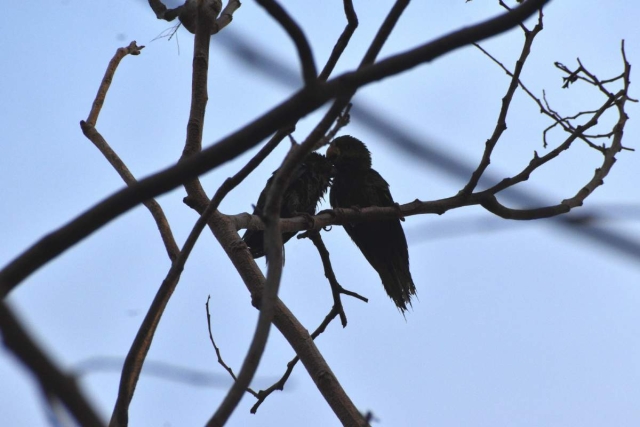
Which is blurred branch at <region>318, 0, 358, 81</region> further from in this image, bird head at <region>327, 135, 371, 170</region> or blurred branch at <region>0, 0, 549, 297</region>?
bird head at <region>327, 135, 371, 170</region>

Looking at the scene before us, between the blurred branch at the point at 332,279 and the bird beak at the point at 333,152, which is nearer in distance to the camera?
the blurred branch at the point at 332,279

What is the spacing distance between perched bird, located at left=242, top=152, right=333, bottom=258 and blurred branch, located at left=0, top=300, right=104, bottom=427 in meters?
4.52

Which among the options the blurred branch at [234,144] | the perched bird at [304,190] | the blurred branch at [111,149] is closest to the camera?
the blurred branch at [234,144]

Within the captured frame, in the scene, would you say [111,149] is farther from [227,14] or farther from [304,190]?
[304,190]

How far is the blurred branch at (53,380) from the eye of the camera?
0.76m

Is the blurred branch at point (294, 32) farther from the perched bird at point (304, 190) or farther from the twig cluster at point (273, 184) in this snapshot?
the perched bird at point (304, 190)

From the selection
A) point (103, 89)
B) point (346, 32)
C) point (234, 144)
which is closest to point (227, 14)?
point (103, 89)

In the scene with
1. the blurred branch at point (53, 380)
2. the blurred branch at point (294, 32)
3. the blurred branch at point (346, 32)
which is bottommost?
the blurred branch at point (53, 380)

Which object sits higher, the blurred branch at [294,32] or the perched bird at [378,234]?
the perched bird at [378,234]

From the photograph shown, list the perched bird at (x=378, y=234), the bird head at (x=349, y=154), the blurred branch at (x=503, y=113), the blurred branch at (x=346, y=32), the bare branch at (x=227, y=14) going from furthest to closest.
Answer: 1. the bird head at (x=349, y=154)
2. the perched bird at (x=378, y=234)
3. the bare branch at (x=227, y=14)
4. the blurred branch at (x=503, y=113)
5. the blurred branch at (x=346, y=32)

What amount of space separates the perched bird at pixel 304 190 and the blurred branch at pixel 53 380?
4.52 meters

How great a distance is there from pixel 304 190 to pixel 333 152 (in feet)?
1.21

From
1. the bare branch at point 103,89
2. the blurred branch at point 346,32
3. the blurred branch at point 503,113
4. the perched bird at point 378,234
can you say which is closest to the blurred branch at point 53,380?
the blurred branch at point 346,32

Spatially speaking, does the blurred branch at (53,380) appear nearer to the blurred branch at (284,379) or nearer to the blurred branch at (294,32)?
the blurred branch at (294,32)
